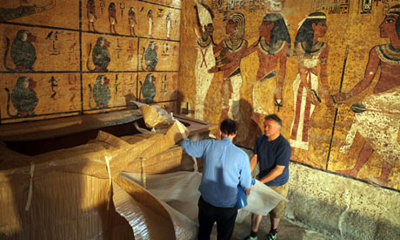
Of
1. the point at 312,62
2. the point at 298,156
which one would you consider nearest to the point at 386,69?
the point at 312,62

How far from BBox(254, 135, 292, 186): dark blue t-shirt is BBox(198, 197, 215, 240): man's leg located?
3.15ft

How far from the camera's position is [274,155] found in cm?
290

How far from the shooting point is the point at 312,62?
3336 mm

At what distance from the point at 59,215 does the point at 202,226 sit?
3.65ft

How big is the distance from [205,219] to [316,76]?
2.20 meters

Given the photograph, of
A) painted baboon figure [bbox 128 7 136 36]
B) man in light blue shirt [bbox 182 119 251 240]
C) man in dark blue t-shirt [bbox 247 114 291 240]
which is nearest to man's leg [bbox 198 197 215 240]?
man in light blue shirt [bbox 182 119 251 240]

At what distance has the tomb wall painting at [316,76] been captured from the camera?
9.62ft

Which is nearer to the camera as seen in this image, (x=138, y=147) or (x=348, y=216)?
(x=138, y=147)

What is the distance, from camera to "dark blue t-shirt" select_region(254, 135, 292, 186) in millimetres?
2813

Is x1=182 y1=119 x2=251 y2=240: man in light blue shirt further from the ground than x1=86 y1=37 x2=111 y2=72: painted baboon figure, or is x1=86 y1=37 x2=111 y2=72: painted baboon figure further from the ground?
x1=86 y1=37 x2=111 y2=72: painted baboon figure

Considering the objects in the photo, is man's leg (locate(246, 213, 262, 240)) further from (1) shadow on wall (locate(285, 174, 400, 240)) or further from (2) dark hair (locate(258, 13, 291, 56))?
(2) dark hair (locate(258, 13, 291, 56))

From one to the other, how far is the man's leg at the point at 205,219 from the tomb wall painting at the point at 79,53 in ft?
6.72

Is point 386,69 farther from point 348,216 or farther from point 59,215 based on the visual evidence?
point 59,215

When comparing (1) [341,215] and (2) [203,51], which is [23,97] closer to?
(2) [203,51]
